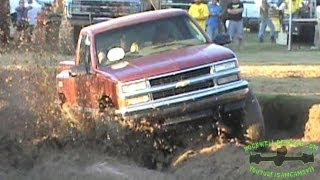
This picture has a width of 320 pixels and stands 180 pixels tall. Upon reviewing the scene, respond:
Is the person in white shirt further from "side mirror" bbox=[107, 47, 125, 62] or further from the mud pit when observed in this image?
"side mirror" bbox=[107, 47, 125, 62]

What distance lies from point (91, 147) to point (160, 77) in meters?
1.27

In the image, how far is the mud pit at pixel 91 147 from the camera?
8906 mm

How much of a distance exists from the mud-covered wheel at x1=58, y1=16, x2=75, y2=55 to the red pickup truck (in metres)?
10.0

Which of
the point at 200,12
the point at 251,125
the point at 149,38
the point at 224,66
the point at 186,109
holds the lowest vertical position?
the point at 251,125

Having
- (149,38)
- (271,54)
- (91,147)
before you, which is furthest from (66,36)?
(91,147)

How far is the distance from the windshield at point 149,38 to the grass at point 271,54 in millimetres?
10013

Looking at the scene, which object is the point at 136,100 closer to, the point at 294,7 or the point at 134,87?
the point at 134,87

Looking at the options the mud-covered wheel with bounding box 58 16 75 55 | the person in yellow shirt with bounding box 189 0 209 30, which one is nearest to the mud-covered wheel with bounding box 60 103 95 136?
the mud-covered wheel with bounding box 58 16 75 55

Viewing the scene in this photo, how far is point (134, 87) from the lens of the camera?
407 inches

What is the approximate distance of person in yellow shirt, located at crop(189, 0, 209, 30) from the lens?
24438 millimetres

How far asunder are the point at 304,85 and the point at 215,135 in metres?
5.61

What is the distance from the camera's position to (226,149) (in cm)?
971

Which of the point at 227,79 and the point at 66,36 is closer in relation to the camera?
the point at 227,79

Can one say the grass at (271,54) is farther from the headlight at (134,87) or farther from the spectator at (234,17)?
the headlight at (134,87)
